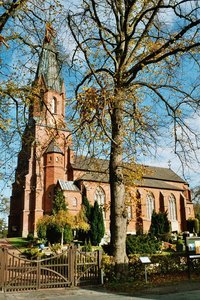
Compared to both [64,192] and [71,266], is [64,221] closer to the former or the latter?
[64,192]

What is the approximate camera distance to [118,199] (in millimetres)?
12586

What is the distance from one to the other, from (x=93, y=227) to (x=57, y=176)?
9.38 meters

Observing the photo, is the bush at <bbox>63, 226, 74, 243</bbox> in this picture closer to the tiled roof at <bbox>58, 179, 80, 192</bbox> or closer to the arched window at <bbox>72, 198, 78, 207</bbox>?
the arched window at <bbox>72, 198, 78, 207</bbox>

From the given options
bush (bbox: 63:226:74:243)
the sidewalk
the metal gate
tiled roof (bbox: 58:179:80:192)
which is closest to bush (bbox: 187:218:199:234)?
tiled roof (bbox: 58:179:80:192)

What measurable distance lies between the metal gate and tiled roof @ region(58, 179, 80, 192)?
28.4 metres

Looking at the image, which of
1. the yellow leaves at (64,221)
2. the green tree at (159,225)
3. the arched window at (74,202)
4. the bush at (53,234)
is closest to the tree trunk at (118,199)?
the yellow leaves at (64,221)

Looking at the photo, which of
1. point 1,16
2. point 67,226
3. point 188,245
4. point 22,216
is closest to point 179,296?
point 188,245

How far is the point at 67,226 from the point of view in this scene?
31.0 m

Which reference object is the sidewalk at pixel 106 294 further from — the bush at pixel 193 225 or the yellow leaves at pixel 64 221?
the bush at pixel 193 225

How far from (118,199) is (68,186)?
28.9 meters

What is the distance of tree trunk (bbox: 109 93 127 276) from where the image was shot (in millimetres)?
12047

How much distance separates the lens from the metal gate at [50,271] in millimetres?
10453

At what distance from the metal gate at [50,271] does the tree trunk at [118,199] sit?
83cm

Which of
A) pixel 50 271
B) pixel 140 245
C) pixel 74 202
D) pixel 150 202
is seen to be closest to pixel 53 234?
pixel 74 202
